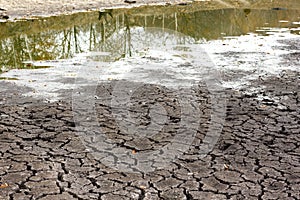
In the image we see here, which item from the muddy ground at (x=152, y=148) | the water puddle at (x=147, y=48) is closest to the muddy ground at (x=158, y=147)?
the muddy ground at (x=152, y=148)

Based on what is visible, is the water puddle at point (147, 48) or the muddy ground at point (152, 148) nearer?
the muddy ground at point (152, 148)

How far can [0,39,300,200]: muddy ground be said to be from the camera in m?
5.14

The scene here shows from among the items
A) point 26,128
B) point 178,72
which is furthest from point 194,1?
point 26,128

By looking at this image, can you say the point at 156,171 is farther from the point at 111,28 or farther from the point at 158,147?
the point at 111,28

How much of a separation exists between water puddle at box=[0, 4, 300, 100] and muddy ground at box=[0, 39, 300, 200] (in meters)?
1.37

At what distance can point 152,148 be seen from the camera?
6312mm

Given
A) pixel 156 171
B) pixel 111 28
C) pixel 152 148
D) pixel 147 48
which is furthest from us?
pixel 111 28

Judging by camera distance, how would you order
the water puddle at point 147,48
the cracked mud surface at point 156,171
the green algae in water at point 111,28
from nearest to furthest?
1. the cracked mud surface at point 156,171
2. the water puddle at point 147,48
3. the green algae in water at point 111,28

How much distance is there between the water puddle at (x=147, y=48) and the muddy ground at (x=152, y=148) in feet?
4.49

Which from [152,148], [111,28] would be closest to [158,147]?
[152,148]

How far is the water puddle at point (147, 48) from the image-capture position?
33.2ft

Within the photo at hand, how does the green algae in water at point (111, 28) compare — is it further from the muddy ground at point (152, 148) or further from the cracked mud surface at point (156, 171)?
the cracked mud surface at point (156, 171)

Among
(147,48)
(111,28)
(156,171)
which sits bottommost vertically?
(156,171)

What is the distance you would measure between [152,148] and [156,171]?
27.9 inches
